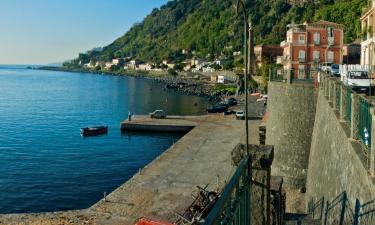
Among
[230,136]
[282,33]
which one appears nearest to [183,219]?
[230,136]

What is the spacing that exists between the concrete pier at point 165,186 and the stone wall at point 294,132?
4.19m

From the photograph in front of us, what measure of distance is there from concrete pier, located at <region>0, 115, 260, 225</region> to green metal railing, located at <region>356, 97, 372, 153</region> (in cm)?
525

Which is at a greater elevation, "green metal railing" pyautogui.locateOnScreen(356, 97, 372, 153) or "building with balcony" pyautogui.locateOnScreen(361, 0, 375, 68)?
"building with balcony" pyautogui.locateOnScreen(361, 0, 375, 68)

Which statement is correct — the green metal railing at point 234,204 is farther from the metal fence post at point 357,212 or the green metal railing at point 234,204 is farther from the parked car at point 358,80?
the parked car at point 358,80

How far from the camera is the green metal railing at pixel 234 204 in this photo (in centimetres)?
405

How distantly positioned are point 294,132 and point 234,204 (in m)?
20.1

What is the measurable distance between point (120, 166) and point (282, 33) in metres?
133

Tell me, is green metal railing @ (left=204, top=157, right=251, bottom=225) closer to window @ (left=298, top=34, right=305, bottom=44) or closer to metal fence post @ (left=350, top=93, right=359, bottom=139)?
metal fence post @ (left=350, top=93, right=359, bottom=139)

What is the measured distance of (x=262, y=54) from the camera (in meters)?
132

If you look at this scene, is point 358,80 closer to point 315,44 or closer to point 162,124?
point 162,124

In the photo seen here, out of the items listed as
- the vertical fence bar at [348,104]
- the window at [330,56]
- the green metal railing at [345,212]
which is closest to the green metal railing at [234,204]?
the green metal railing at [345,212]

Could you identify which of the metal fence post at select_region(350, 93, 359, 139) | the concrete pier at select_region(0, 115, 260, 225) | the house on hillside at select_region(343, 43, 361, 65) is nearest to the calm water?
the concrete pier at select_region(0, 115, 260, 225)

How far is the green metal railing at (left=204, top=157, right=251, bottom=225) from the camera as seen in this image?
4055 mm

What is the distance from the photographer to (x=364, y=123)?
1082 centimetres
